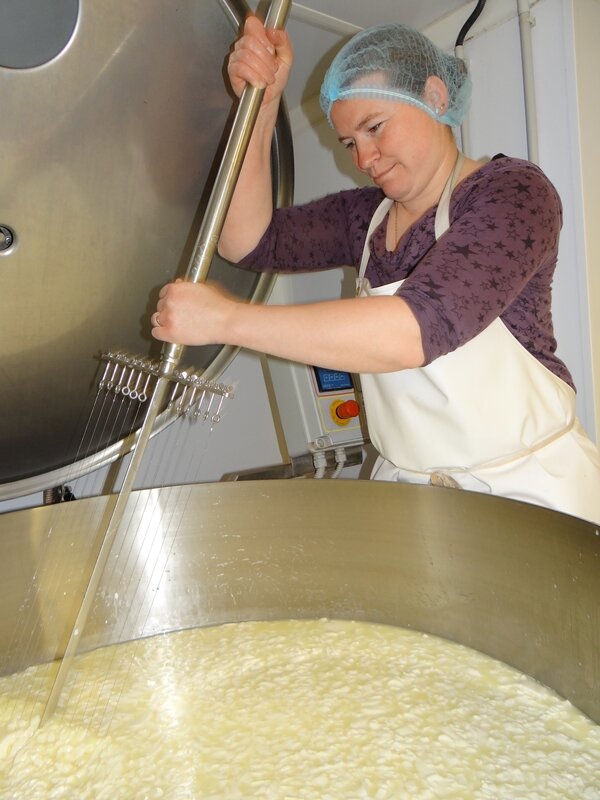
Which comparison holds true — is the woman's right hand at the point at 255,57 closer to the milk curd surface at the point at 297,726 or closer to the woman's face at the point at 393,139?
the woman's face at the point at 393,139

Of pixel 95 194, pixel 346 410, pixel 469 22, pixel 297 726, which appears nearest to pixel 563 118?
pixel 469 22

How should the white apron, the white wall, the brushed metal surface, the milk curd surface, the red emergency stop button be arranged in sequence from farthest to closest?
the red emergency stop button
the white wall
the white apron
the brushed metal surface
the milk curd surface

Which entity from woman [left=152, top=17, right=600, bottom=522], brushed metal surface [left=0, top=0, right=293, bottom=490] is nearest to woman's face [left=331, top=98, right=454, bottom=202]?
woman [left=152, top=17, right=600, bottom=522]

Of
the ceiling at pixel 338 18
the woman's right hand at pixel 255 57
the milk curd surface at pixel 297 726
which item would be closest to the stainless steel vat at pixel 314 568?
the milk curd surface at pixel 297 726

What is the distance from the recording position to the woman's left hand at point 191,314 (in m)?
0.87

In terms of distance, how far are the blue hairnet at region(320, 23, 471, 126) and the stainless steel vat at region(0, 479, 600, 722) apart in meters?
0.60

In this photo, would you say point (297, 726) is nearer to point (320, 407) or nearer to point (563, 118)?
point (320, 407)

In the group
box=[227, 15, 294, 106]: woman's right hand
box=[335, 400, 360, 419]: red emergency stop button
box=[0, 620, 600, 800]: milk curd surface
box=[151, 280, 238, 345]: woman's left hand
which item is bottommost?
box=[0, 620, 600, 800]: milk curd surface

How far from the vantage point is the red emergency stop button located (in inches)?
62.4

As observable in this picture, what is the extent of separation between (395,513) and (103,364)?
504mm

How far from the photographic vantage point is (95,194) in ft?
3.31

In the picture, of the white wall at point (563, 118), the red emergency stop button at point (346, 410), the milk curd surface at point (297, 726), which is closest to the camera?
the milk curd surface at point (297, 726)

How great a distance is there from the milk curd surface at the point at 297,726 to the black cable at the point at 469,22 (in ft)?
3.60

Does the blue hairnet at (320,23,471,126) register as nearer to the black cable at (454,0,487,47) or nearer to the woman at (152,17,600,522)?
the woman at (152,17,600,522)
